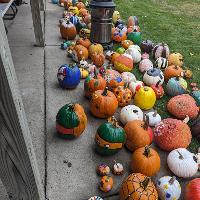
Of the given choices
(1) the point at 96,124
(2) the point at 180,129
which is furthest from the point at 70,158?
(2) the point at 180,129

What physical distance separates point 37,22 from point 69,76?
180cm

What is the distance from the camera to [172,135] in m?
3.29

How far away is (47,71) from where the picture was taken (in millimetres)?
4832

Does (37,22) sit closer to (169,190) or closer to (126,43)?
(126,43)

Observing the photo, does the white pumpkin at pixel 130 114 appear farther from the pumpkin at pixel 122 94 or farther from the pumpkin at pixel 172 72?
the pumpkin at pixel 172 72

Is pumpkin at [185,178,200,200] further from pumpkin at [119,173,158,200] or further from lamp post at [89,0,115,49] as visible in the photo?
lamp post at [89,0,115,49]

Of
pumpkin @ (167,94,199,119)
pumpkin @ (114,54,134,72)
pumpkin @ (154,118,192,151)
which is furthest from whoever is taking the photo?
pumpkin @ (114,54,134,72)

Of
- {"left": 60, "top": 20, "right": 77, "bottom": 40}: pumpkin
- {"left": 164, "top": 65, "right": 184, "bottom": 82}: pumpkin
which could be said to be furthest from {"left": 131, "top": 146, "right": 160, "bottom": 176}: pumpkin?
{"left": 60, "top": 20, "right": 77, "bottom": 40}: pumpkin

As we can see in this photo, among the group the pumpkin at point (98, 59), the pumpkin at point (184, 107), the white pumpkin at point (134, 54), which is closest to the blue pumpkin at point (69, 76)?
the pumpkin at point (98, 59)

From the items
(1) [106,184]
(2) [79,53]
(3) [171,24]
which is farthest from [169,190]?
(3) [171,24]

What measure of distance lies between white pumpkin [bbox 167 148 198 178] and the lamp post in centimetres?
319

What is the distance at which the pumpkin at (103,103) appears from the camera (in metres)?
3.62

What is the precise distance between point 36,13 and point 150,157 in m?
3.66

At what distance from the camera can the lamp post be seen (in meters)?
5.32
